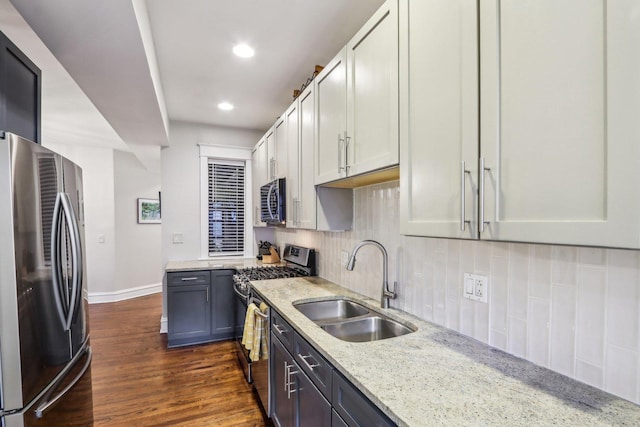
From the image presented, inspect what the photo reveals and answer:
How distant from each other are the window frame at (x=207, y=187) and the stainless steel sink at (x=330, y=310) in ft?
8.24

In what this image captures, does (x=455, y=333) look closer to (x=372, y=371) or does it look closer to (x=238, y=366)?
(x=372, y=371)

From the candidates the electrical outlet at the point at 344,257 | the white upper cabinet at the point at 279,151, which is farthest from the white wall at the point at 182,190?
the electrical outlet at the point at 344,257

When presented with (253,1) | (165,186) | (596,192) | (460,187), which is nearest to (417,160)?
(460,187)

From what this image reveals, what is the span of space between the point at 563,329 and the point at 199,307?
337cm

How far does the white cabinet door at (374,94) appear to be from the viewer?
1.36m

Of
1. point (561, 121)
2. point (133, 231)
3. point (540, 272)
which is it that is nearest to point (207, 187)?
point (133, 231)

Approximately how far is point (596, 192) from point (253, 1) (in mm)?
1910

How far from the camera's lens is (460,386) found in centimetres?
98

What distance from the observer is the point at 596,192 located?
27.1 inches

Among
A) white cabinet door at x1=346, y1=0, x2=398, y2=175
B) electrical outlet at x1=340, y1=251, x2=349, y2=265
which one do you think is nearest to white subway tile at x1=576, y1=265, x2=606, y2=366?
white cabinet door at x1=346, y1=0, x2=398, y2=175

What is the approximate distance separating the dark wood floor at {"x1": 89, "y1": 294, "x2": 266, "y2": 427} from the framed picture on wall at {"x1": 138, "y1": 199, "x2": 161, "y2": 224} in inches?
86.4

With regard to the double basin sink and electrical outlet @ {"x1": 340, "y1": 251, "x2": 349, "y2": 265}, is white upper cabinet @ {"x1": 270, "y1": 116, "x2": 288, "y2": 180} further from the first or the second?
the double basin sink

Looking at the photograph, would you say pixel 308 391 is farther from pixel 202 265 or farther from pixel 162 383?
pixel 202 265

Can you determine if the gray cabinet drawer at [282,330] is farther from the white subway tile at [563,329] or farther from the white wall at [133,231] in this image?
the white wall at [133,231]
